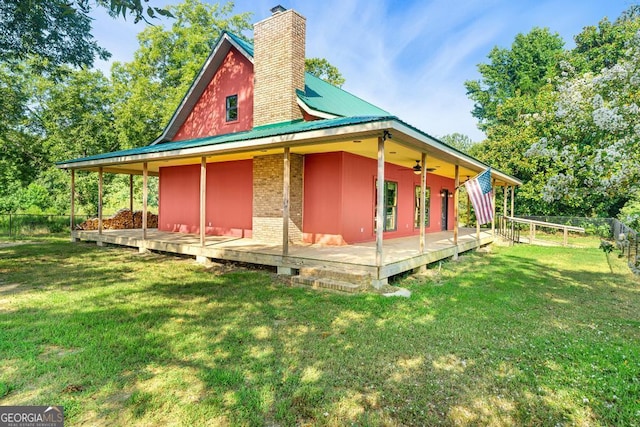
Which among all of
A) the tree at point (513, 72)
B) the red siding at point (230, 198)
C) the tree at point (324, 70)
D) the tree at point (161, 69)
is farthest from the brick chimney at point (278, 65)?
the tree at point (513, 72)

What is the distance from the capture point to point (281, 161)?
10188mm

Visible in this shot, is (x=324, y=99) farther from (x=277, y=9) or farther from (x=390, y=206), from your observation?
(x=390, y=206)

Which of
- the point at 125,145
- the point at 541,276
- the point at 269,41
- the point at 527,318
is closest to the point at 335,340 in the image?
the point at 527,318

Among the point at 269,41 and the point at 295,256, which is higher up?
the point at 269,41

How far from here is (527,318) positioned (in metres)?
5.27

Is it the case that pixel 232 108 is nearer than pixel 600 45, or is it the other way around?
pixel 232 108

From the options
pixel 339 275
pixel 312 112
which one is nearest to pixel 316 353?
pixel 339 275

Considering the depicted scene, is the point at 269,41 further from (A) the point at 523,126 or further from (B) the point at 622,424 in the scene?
(A) the point at 523,126

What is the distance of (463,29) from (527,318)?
53.5 feet

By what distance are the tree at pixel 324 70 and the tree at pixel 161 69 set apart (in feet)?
25.1

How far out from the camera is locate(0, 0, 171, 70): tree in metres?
8.95

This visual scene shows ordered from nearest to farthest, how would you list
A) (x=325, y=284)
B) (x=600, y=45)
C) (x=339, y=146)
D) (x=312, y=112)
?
1. (x=325, y=284)
2. (x=339, y=146)
3. (x=312, y=112)
4. (x=600, y=45)

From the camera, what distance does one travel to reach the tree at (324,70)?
1067 inches

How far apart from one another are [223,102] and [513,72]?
31689 mm
